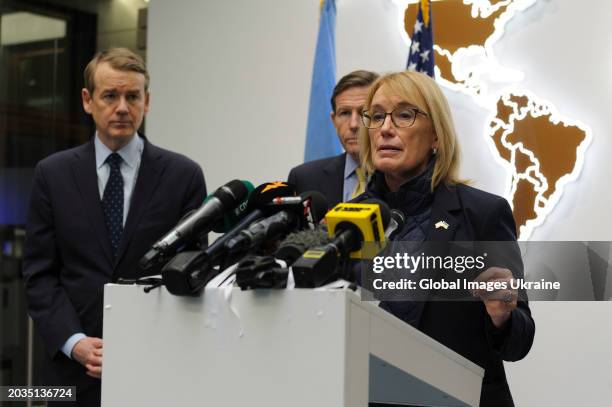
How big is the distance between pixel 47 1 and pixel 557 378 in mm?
4643

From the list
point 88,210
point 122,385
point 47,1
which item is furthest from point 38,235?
point 47,1

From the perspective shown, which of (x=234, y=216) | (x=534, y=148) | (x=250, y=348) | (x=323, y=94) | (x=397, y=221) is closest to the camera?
(x=250, y=348)

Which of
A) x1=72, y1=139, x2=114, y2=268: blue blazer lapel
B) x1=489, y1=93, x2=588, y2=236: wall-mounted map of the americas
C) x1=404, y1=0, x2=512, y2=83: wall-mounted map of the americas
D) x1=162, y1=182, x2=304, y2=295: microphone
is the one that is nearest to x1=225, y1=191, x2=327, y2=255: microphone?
x1=162, y1=182, x2=304, y2=295: microphone

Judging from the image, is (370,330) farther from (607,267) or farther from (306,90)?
(306,90)

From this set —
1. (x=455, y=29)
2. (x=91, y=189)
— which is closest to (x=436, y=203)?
(x=91, y=189)

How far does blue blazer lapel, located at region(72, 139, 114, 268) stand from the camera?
9.06ft

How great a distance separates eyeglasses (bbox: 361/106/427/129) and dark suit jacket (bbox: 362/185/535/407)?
0.18 metres

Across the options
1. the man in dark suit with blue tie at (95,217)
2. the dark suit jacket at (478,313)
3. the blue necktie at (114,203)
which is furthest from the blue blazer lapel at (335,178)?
the dark suit jacket at (478,313)

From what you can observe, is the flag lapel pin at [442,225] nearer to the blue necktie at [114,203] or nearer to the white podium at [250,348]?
the white podium at [250,348]

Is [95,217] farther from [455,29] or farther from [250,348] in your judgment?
[455,29]

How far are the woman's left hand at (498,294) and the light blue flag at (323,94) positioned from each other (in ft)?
9.07

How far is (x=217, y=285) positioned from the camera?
1396 millimetres

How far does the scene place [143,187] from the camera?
9.37 feet

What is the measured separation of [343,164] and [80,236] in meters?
0.98
